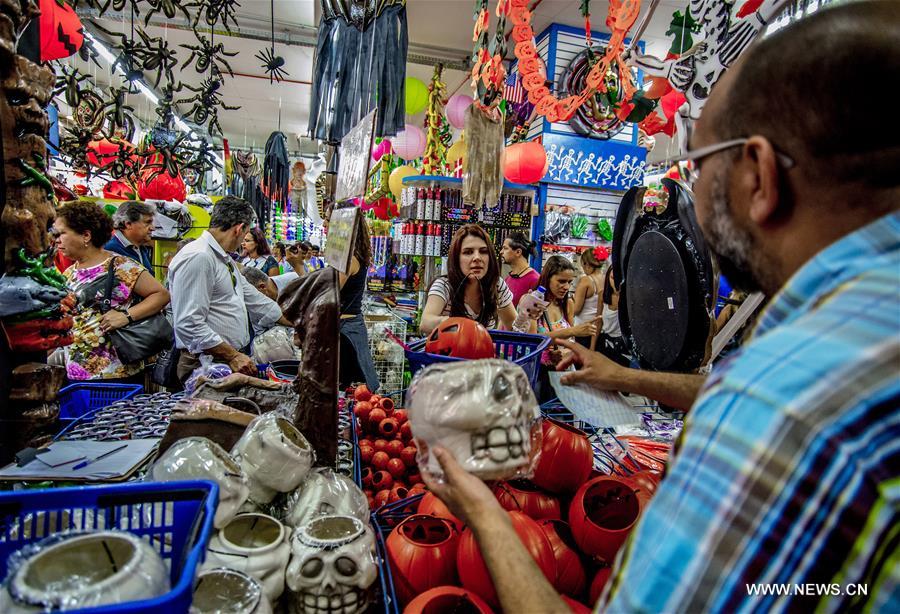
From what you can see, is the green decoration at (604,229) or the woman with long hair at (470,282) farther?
the green decoration at (604,229)

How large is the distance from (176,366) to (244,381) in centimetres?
148

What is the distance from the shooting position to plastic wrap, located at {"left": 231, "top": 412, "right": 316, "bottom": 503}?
123 cm

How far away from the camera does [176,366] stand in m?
2.95

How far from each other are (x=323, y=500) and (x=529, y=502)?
1.87 ft

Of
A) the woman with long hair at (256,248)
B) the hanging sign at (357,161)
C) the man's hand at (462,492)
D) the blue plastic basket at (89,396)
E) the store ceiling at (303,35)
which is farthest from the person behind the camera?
the store ceiling at (303,35)

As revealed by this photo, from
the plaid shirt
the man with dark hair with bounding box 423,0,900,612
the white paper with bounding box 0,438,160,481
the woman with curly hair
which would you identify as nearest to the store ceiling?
the woman with curly hair

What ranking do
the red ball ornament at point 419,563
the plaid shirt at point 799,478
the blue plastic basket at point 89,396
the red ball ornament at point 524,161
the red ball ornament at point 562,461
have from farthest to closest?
1. the red ball ornament at point 524,161
2. the blue plastic basket at point 89,396
3. the red ball ornament at point 562,461
4. the red ball ornament at point 419,563
5. the plaid shirt at point 799,478

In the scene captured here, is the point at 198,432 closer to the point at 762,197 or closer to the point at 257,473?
the point at 257,473

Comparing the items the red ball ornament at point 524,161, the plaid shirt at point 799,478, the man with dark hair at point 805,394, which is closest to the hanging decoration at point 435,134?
the red ball ornament at point 524,161

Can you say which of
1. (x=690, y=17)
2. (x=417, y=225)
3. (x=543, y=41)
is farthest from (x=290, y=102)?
(x=690, y=17)

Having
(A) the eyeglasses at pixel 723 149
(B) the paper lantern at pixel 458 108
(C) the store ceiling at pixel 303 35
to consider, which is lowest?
(A) the eyeglasses at pixel 723 149

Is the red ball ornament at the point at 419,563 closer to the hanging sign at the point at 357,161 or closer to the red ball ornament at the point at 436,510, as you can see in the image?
the red ball ornament at the point at 436,510

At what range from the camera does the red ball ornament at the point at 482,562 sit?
106 centimetres

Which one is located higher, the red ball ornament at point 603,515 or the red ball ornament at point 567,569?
the red ball ornament at point 603,515
